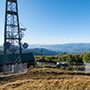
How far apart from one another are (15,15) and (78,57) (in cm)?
3539

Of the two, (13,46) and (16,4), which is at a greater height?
(16,4)

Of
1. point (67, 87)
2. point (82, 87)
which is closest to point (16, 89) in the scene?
point (67, 87)

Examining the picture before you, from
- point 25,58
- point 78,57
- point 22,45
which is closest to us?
point 22,45

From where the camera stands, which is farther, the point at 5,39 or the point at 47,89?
the point at 5,39

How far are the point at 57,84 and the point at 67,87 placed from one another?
2.38 ft

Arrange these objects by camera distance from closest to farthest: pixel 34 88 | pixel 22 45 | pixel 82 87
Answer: pixel 82 87 < pixel 34 88 < pixel 22 45

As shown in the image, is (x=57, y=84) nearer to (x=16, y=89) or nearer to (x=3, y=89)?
(x=16, y=89)

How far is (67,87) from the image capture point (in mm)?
5566

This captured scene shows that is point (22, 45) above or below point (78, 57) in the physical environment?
above

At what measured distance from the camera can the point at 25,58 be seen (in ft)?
82.3

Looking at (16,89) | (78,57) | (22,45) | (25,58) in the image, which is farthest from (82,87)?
(78,57)

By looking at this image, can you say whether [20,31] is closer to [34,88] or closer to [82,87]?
[34,88]

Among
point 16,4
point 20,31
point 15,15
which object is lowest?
point 20,31

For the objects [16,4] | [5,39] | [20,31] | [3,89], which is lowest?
[3,89]
